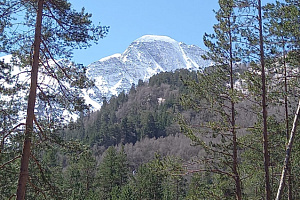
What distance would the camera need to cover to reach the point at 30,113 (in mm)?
7594

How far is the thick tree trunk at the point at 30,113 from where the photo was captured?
7.17 metres

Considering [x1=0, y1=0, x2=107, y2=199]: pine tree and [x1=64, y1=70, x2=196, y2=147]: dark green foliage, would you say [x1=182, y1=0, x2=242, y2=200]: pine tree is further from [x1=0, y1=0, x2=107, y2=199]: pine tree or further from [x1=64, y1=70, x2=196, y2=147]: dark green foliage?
[x1=64, y1=70, x2=196, y2=147]: dark green foliage

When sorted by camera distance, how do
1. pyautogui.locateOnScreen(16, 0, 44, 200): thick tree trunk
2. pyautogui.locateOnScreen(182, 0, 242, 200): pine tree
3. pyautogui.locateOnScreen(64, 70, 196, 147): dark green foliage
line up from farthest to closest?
pyautogui.locateOnScreen(64, 70, 196, 147): dark green foliage < pyautogui.locateOnScreen(182, 0, 242, 200): pine tree < pyautogui.locateOnScreen(16, 0, 44, 200): thick tree trunk

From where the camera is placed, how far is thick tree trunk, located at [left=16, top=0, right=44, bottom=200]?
7168 mm

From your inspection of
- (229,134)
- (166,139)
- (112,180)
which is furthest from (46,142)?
(166,139)

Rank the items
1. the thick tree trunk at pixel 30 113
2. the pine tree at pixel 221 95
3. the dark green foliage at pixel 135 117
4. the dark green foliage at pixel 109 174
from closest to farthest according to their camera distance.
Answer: the thick tree trunk at pixel 30 113 < the pine tree at pixel 221 95 < the dark green foliage at pixel 109 174 < the dark green foliage at pixel 135 117

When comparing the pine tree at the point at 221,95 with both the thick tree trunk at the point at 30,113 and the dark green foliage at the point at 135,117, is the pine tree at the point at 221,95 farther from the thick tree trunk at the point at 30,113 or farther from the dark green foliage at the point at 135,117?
the dark green foliage at the point at 135,117

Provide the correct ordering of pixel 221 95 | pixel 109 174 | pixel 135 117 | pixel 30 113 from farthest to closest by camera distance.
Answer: pixel 135 117
pixel 109 174
pixel 221 95
pixel 30 113

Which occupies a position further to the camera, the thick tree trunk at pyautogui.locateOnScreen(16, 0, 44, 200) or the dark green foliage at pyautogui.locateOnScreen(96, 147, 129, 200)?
the dark green foliage at pyautogui.locateOnScreen(96, 147, 129, 200)

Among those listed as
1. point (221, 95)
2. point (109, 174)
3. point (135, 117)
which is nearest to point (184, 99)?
point (221, 95)

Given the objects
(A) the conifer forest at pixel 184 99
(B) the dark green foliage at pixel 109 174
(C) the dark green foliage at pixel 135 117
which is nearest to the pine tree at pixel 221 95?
(A) the conifer forest at pixel 184 99

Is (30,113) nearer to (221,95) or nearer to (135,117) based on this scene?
(221,95)

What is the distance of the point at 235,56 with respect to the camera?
33.7 feet

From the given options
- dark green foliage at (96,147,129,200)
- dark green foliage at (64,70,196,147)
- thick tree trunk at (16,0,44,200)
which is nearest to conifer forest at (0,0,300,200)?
thick tree trunk at (16,0,44,200)
